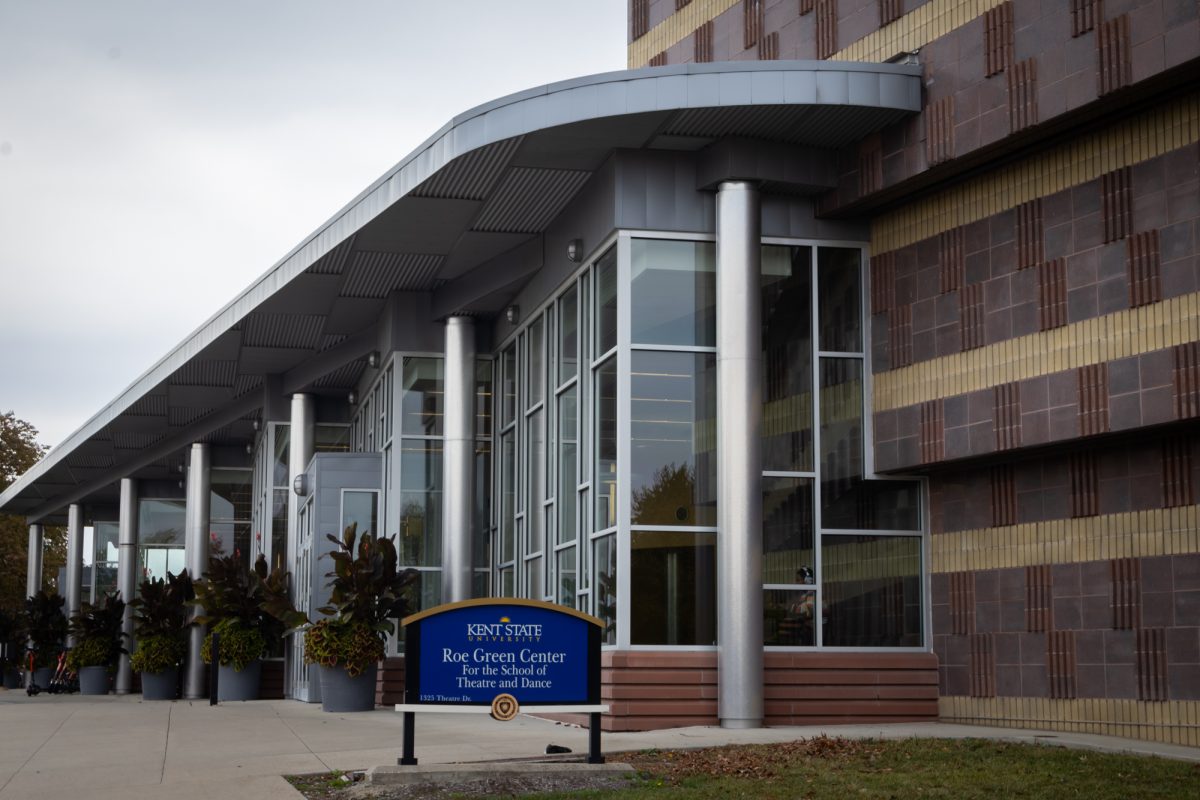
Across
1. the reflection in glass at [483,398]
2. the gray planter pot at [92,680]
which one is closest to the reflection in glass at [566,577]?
the reflection in glass at [483,398]

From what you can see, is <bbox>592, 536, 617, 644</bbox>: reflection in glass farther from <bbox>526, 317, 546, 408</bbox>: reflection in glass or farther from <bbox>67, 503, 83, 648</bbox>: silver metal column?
<bbox>67, 503, 83, 648</bbox>: silver metal column

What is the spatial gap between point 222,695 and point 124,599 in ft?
49.7

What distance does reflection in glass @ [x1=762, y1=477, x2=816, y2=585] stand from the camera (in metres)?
18.6

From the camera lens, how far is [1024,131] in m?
16.5

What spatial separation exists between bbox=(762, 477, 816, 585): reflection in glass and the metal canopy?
385cm

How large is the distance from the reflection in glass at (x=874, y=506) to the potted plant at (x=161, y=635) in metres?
21.4

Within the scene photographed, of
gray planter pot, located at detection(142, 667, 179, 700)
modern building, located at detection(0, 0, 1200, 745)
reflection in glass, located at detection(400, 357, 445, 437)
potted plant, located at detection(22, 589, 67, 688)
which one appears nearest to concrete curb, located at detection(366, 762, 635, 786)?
modern building, located at detection(0, 0, 1200, 745)

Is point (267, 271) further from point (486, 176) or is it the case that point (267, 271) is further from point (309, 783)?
point (309, 783)

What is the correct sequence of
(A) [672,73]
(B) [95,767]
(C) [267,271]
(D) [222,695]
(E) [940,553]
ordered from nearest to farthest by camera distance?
(B) [95,767], (A) [672,73], (E) [940,553], (C) [267,271], (D) [222,695]

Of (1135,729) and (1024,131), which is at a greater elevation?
(1024,131)

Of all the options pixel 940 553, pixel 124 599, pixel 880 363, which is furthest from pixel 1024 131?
pixel 124 599

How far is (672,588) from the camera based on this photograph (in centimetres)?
Answer: 1820

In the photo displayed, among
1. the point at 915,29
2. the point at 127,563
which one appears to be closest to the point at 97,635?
the point at 127,563

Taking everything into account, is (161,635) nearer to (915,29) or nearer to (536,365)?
(536,365)
